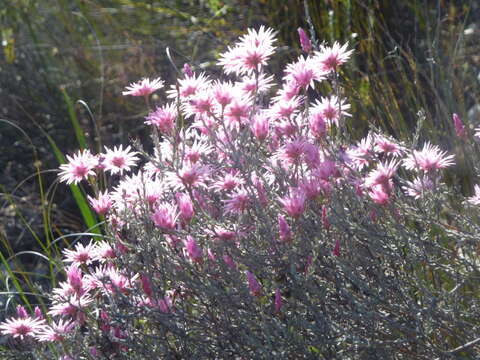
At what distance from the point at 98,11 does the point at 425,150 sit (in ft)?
13.5

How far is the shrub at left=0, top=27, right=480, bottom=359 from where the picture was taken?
71.3 inches

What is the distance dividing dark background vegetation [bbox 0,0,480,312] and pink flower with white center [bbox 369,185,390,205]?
2146 mm

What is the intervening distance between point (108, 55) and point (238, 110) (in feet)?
12.0

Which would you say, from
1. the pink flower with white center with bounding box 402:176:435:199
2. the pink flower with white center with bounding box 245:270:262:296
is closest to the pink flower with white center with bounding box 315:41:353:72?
the pink flower with white center with bounding box 402:176:435:199

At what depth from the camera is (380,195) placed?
1.93 metres

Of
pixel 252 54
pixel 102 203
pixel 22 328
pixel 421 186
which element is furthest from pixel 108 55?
pixel 421 186

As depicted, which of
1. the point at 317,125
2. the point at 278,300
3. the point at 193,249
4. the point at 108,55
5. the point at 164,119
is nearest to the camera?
the point at 278,300

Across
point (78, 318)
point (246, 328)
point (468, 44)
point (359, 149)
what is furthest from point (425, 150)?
point (468, 44)

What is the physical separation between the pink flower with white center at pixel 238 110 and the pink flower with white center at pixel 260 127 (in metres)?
0.03

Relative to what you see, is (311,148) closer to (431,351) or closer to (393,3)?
(431,351)

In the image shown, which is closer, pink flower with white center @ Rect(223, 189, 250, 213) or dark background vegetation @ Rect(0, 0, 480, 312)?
pink flower with white center @ Rect(223, 189, 250, 213)

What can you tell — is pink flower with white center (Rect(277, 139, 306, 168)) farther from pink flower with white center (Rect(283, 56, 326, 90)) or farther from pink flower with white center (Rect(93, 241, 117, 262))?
pink flower with white center (Rect(93, 241, 117, 262))

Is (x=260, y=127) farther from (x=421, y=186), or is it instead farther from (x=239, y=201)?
(x=421, y=186)

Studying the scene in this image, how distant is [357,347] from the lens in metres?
1.80
